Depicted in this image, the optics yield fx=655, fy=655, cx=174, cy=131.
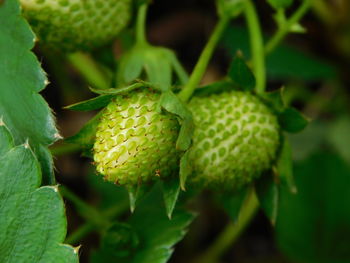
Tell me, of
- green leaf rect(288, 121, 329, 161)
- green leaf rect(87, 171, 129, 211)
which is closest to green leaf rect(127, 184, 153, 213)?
green leaf rect(87, 171, 129, 211)

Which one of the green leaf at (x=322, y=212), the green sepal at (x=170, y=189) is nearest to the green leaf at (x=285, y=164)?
the green sepal at (x=170, y=189)

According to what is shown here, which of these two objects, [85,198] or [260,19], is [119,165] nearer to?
[85,198]

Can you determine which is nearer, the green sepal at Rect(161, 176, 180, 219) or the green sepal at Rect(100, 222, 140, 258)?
the green sepal at Rect(161, 176, 180, 219)

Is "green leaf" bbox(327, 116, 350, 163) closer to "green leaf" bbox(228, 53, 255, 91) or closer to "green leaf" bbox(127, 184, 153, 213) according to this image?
"green leaf" bbox(228, 53, 255, 91)

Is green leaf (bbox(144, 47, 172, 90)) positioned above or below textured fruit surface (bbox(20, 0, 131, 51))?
below

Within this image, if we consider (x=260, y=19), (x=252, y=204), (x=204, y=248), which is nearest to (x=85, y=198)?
(x=204, y=248)

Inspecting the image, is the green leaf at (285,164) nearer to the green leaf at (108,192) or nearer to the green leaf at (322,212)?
the green leaf at (322,212)
